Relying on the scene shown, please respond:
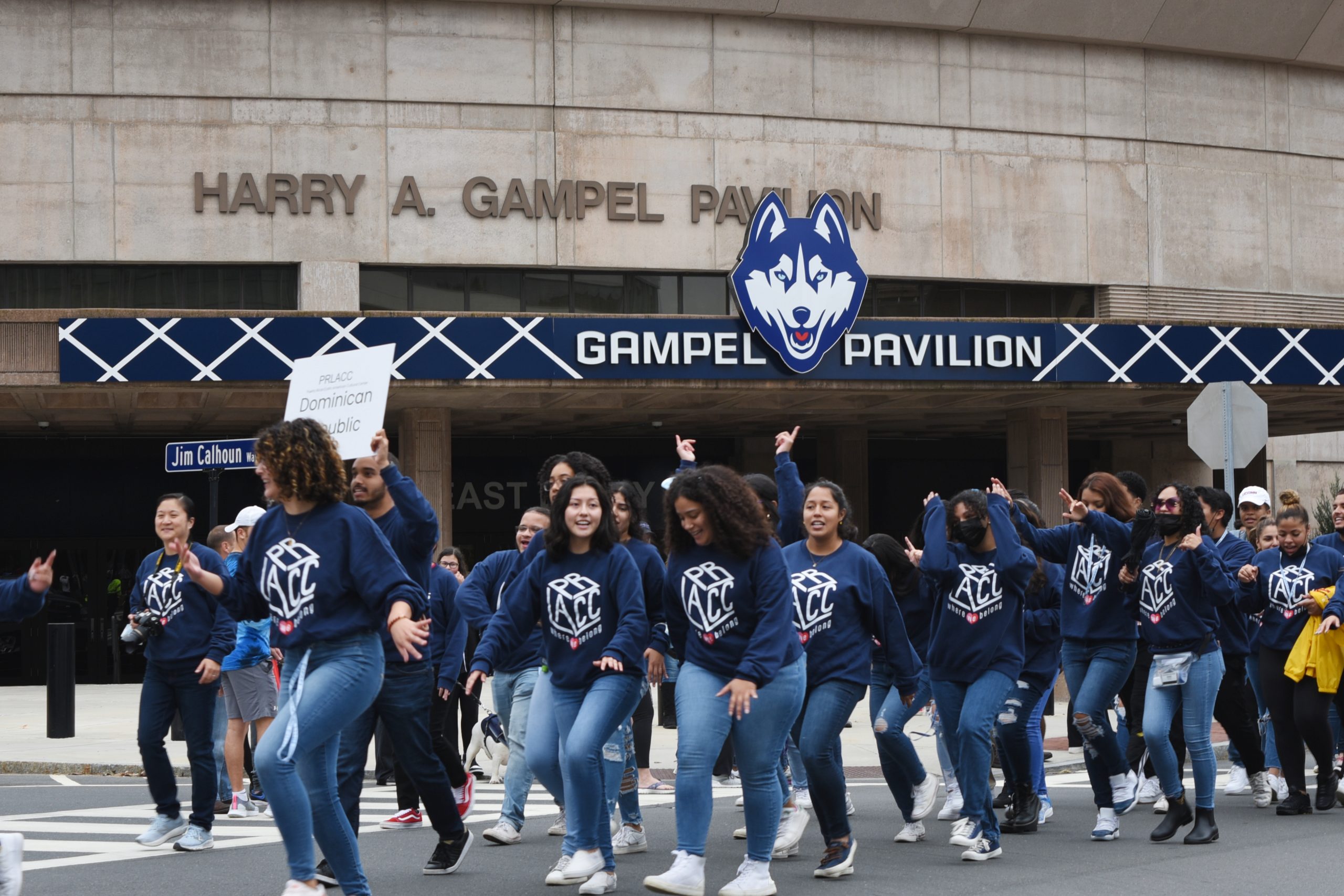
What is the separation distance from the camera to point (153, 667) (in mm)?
8727

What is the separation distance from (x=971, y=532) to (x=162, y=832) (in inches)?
182

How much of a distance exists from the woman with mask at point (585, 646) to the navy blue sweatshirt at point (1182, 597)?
10.6 ft

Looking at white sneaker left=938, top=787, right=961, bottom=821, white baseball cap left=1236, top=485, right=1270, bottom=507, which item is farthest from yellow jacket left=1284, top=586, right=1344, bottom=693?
white baseball cap left=1236, top=485, right=1270, bottom=507

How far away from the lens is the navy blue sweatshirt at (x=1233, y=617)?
33.9 ft

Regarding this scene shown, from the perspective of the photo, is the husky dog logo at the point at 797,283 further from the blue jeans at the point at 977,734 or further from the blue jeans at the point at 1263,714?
the blue jeans at the point at 977,734

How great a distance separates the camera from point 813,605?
300 inches

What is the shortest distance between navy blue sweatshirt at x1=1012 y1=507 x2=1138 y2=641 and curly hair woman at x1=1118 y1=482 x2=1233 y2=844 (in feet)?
0.36

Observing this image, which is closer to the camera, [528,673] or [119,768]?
[528,673]

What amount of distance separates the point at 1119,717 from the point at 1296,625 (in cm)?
226

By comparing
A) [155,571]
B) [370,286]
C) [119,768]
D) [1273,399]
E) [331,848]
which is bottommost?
[119,768]

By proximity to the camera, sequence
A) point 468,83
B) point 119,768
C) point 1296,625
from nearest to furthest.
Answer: point 1296,625 < point 119,768 < point 468,83

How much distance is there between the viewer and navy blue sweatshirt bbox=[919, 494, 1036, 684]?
26.9 ft

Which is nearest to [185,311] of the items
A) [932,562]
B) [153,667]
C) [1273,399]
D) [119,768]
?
[119,768]

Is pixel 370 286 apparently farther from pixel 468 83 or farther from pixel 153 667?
pixel 153 667
